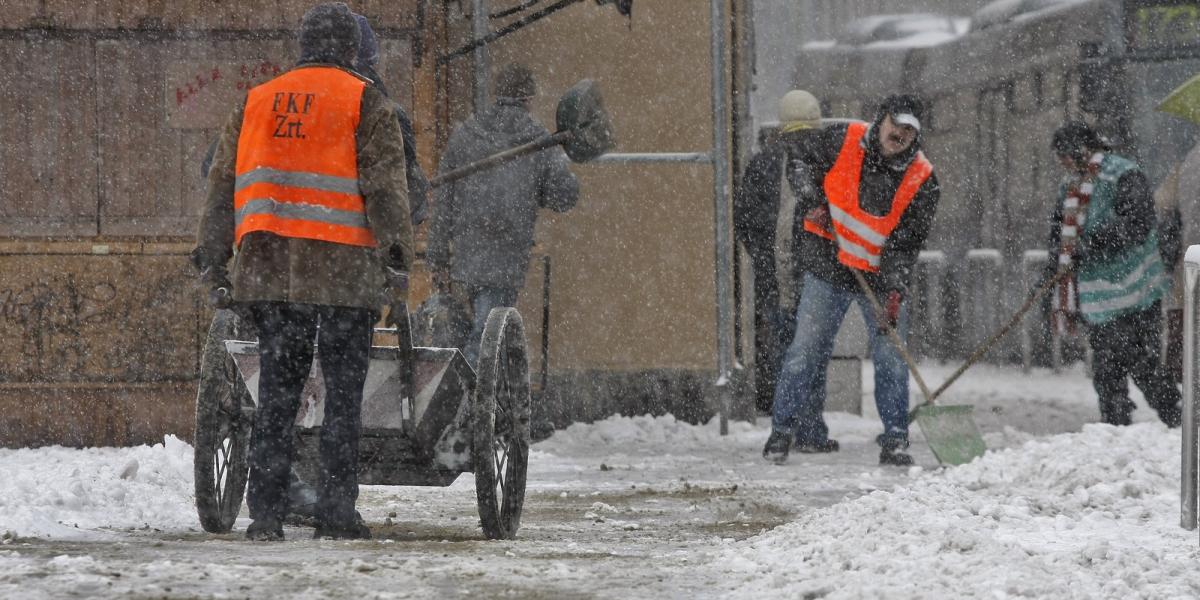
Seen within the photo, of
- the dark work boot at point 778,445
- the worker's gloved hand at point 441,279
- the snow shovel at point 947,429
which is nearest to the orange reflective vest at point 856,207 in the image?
the snow shovel at point 947,429

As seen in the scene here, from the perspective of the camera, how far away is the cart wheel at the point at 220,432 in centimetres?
591

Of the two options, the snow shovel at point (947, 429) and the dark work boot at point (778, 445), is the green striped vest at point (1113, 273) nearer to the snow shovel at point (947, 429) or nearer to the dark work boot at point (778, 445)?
the snow shovel at point (947, 429)

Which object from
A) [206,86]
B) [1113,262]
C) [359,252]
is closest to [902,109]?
[1113,262]

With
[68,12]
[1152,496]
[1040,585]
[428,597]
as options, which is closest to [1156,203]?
[1152,496]

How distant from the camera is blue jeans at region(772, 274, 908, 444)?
32.0 feet

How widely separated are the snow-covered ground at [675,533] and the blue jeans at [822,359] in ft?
0.94

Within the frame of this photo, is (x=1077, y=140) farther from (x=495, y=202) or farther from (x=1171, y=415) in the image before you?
(x=495, y=202)

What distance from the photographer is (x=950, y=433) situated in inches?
371

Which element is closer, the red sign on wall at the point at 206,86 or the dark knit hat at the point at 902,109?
the dark knit hat at the point at 902,109

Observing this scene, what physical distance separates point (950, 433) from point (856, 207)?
51.4 inches

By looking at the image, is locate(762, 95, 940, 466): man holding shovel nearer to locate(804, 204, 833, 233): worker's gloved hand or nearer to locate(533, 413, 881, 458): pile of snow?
locate(804, 204, 833, 233): worker's gloved hand

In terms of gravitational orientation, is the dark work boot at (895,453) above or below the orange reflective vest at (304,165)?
below

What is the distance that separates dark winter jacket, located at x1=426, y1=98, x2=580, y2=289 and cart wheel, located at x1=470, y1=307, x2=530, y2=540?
3283mm

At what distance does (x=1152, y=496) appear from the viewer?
6.99m
